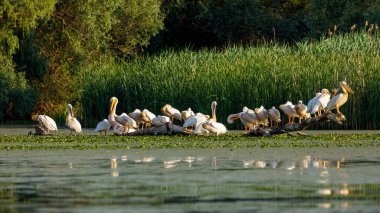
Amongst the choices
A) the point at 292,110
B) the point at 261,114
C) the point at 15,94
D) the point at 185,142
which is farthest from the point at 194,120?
the point at 15,94

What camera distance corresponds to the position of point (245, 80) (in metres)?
32.8

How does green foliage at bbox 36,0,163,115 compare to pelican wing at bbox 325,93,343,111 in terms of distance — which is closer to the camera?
pelican wing at bbox 325,93,343,111

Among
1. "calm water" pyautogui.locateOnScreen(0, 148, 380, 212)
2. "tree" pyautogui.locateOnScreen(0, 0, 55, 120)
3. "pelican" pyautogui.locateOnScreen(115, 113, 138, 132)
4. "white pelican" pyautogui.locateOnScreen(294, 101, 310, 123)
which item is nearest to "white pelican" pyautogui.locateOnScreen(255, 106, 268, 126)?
"white pelican" pyautogui.locateOnScreen(294, 101, 310, 123)

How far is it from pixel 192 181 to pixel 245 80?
1790cm

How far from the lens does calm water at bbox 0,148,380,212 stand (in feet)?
41.0

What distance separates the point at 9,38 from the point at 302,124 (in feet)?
50.6

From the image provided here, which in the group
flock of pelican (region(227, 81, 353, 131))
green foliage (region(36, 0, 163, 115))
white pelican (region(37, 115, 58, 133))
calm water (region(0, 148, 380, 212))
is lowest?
calm water (region(0, 148, 380, 212))

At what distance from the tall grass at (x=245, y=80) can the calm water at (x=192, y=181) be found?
11069 mm

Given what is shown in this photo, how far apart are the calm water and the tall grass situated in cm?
1107

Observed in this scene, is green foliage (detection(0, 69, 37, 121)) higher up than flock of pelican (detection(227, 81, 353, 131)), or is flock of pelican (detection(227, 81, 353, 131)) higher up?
green foliage (detection(0, 69, 37, 121))

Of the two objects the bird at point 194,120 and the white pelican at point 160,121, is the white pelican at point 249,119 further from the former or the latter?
the white pelican at point 160,121

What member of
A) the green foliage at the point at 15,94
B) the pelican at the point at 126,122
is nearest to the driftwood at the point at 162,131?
the pelican at the point at 126,122

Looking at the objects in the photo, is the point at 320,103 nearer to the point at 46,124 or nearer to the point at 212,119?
the point at 212,119

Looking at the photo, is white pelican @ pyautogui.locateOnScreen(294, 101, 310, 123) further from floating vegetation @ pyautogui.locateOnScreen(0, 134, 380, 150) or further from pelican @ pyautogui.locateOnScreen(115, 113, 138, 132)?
pelican @ pyautogui.locateOnScreen(115, 113, 138, 132)
